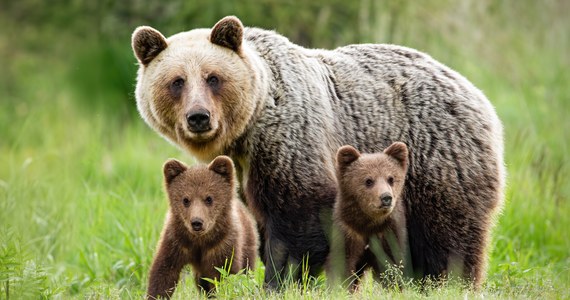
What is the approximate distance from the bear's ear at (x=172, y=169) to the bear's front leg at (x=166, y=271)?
430 mm

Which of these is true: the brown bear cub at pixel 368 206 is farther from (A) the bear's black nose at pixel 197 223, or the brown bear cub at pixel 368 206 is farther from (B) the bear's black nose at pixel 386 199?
(A) the bear's black nose at pixel 197 223

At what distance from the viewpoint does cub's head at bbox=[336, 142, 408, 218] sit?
6590 mm

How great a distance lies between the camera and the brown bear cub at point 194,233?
6.55 metres

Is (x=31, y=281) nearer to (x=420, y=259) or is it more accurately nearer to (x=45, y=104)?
(x=420, y=259)

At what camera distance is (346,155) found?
22.3 feet

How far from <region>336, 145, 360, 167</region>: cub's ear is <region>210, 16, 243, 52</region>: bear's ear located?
1.08 metres

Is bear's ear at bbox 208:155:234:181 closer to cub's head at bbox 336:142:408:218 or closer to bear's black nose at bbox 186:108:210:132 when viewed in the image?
bear's black nose at bbox 186:108:210:132

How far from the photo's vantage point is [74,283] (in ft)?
25.9

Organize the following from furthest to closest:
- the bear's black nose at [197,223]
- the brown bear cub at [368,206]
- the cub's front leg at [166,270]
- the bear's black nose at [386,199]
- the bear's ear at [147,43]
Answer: the bear's ear at [147,43] → the brown bear cub at [368,206] → the cub's front leg at [166,270] → the bear's black nose at [386,199] → the bear's black nose at [197,223]

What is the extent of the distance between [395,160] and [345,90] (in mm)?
905

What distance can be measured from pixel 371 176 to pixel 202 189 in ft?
3.83

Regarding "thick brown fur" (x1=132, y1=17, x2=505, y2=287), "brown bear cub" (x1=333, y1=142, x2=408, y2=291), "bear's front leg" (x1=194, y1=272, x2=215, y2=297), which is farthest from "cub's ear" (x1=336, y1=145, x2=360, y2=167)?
"bear's front leg" (x1=194, y1=272, x2=215, y2=297)

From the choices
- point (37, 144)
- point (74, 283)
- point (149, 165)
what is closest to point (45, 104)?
point (37, 144)

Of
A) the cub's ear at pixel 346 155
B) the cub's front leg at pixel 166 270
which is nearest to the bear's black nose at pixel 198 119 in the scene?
the cub's front leg at pixel 166 270
